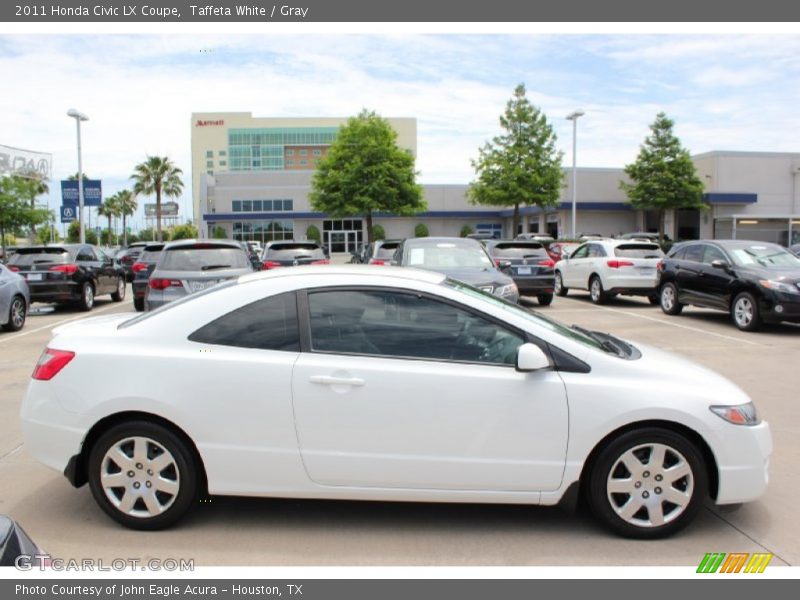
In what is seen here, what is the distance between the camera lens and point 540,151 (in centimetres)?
4062

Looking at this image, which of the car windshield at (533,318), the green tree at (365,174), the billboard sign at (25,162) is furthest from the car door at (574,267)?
the billboard sign at (25,162)

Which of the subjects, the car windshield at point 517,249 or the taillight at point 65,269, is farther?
the car windshield at point 517,249

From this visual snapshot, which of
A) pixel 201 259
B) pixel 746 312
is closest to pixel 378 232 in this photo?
pixel 746 312

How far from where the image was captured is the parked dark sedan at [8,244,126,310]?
50.6 feet

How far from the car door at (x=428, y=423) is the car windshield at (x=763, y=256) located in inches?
406

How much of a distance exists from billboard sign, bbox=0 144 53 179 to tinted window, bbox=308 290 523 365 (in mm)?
55312

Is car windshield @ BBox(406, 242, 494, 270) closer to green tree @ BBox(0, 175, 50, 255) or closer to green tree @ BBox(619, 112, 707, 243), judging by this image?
green tree @ BBox(0, 175, 50, 255)

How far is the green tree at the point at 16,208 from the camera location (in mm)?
28906

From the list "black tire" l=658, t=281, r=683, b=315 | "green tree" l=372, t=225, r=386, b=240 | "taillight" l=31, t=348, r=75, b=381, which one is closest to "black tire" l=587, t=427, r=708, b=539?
"taillight" l=31, t=348, r=75, b=381

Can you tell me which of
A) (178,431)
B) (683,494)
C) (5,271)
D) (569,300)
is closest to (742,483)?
(683,494)

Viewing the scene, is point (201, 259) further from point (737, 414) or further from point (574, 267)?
point (574, 267)

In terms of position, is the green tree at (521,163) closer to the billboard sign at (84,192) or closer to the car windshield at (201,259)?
the billboard sign at (84,192)

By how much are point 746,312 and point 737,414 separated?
9.32 meters

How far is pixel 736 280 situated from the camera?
40.3 feet
